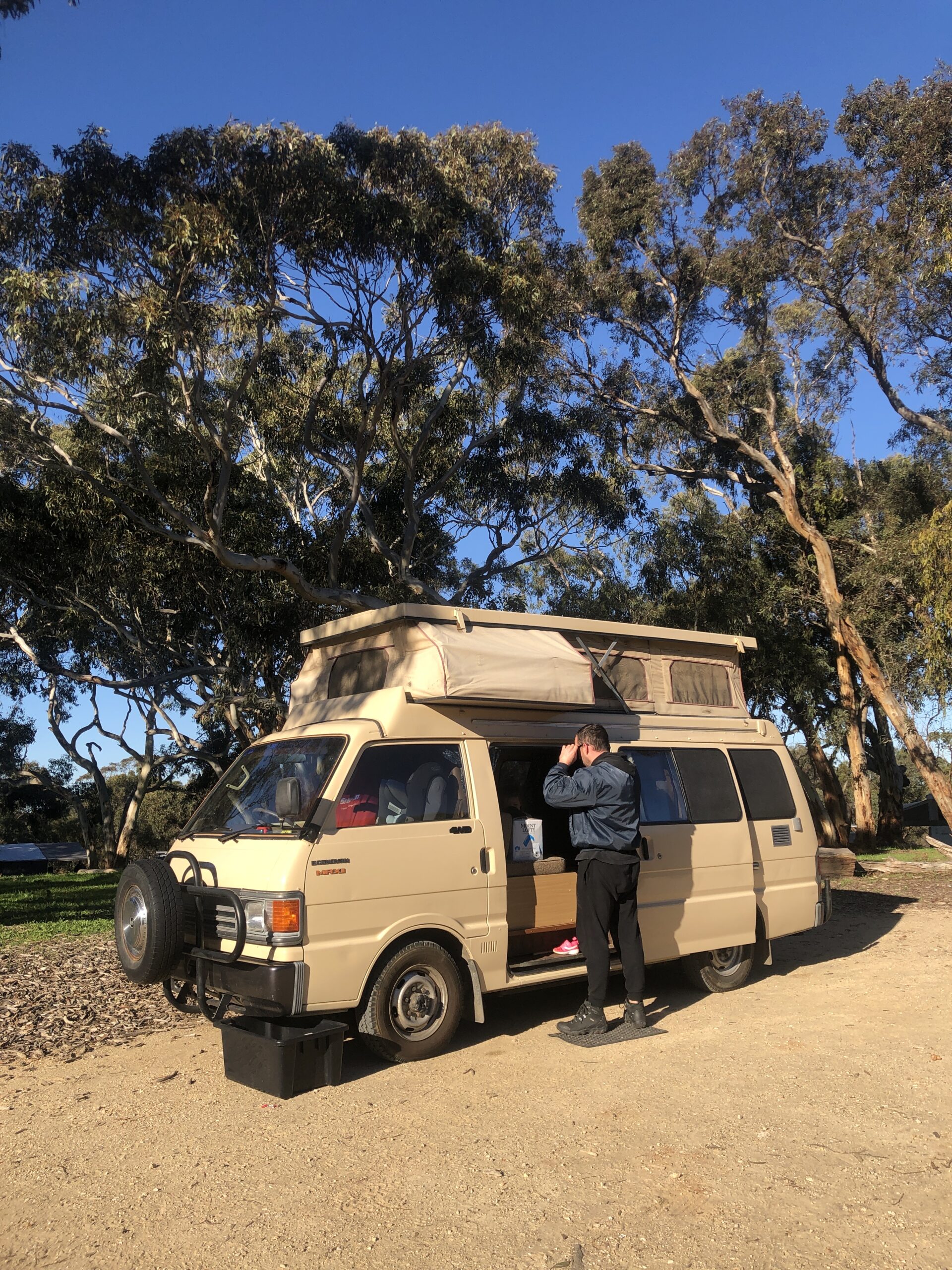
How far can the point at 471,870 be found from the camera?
6238mm

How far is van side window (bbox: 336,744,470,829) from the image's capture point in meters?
5.91

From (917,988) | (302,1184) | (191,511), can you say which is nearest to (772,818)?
(917,988)

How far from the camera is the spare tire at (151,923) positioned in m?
5.56

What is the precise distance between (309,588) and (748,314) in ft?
43.5

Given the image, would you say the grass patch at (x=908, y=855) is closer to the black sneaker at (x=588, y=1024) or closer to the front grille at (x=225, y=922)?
the black sneaker at (x=588, y=1024)

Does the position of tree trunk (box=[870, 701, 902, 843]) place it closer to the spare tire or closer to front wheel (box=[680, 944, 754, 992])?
front wheel (box=[680, 944, 754, 992])

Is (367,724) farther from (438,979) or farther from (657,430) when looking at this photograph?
(657,430)

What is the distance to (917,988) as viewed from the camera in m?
7.84

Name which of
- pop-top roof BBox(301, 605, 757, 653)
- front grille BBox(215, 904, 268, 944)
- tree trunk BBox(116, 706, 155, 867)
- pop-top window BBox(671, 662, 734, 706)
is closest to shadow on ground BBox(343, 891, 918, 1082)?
front grille BBox(215, 904, 268, 944)

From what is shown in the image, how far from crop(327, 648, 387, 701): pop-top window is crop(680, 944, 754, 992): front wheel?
3362 millimetres

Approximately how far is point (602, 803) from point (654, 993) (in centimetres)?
236

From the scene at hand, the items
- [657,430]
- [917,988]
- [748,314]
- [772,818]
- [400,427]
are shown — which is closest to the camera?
[917,988]

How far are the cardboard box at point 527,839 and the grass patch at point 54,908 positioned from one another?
22.2 ft

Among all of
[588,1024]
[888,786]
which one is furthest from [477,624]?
[888,786]
